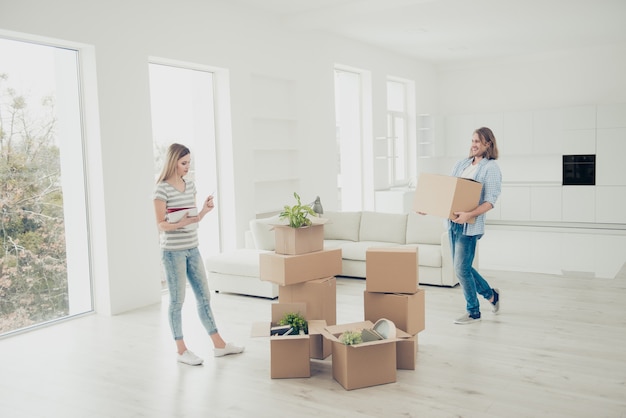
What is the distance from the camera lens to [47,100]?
4902 millimetres

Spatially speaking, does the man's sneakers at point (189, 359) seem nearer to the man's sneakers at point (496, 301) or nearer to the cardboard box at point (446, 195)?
the cardboard box at point (446, 195)

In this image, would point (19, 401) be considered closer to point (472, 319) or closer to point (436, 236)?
point (472, 319)

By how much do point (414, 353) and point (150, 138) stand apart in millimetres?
3174

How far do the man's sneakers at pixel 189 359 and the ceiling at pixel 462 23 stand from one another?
3984 millimetres

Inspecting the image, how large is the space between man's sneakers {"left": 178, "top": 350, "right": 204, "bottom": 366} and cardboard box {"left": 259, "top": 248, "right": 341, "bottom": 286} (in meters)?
0.66

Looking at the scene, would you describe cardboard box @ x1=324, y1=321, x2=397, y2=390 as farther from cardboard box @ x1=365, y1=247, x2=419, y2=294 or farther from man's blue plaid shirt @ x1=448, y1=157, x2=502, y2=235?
man's blue plaid shirt @ x1=448, y1=157, x2=502, y2=235

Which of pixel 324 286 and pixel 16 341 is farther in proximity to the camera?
pixel 16 341

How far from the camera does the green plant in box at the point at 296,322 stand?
11.9ft

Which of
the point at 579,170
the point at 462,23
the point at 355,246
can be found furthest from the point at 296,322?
the point at 579,170

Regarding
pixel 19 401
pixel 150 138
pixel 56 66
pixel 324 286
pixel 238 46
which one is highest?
pixel 238 46

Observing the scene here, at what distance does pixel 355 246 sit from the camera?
6375 millimetres

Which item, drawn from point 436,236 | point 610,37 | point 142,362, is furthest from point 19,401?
point 610,37

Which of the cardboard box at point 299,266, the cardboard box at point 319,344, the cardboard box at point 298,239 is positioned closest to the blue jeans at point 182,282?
the cardboard box at point 299,266

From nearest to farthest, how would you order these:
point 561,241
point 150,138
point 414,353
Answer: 1. point 414,353
2. point 150,138
3. point 561,241
